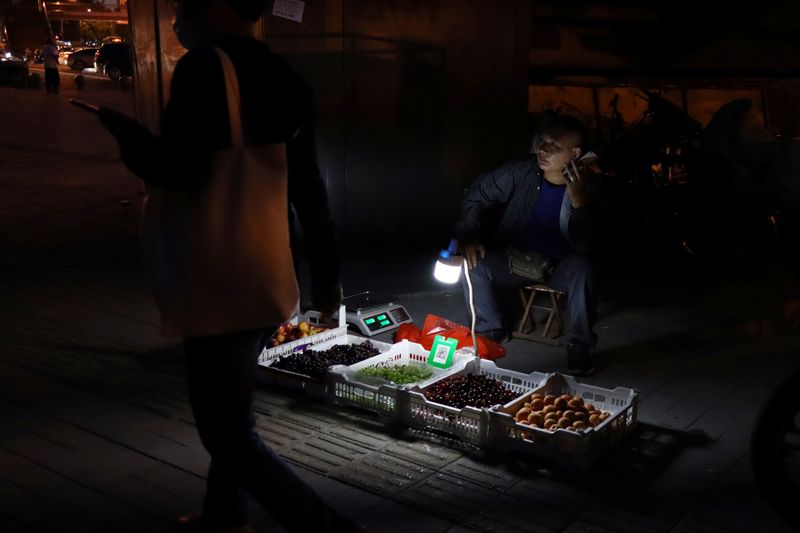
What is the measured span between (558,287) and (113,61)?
43058mm

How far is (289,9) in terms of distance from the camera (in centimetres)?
641

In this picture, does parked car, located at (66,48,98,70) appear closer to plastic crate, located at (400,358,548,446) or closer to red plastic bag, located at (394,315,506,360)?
red plastic bag, located at (394,315,506,360)

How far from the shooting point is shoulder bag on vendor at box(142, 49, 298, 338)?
2500mm

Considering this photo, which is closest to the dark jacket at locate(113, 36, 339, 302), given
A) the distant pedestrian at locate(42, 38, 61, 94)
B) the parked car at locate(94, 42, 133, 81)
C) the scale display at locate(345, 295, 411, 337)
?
the scale display at locate(345, 295, 411, 337)

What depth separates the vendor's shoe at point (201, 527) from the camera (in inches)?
122

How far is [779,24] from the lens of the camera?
36.3 feet

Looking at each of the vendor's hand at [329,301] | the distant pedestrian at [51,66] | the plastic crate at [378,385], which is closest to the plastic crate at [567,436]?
the plastic crate at [378,385]

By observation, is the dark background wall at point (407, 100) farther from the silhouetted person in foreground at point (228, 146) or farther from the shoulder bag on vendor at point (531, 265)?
the silhouetted person in foreground at point (228, 146)

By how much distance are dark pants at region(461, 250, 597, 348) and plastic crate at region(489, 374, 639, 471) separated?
924 mm

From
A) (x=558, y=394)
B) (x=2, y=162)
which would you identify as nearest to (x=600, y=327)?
(x=558, y=394)

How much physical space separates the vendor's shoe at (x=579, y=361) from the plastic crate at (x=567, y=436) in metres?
0.80

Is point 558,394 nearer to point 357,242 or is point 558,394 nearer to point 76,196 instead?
point 357,242

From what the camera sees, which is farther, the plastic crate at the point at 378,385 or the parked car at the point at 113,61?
the parked car at the point at 113,61

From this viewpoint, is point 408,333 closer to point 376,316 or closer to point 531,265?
point 376,316
